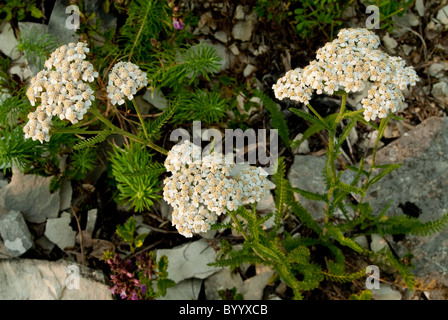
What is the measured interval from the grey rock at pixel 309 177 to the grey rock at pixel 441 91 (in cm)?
140

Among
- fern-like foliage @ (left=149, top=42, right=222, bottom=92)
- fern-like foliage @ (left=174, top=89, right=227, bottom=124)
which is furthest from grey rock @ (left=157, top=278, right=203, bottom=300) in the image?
fern-like foliage @ (left=149, top=42, right=222, bottom=92)

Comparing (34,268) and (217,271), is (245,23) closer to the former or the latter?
(217,271)

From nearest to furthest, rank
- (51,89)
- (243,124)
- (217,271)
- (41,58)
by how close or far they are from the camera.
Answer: (51,89), (41,58), (217,271), (243,124)

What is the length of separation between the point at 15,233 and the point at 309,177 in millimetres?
2935

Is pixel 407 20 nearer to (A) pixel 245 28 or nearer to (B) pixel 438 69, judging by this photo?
(B) pixel 438 69

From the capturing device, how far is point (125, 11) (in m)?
4.22

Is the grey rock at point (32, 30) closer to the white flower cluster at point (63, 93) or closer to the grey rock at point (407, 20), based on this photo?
the white flower cluster at point (63, 93)

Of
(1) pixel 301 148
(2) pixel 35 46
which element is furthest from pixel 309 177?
(2) pixel 35 46

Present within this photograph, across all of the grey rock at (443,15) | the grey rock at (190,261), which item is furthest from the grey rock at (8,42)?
the grey rock at (443,15)

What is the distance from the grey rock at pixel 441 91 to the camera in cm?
436

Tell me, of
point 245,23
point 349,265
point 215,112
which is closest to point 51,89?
point 215,112

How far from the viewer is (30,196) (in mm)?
4020

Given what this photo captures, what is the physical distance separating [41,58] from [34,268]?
1.98 metres

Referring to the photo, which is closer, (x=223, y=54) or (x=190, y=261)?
(x=190, y=261)
